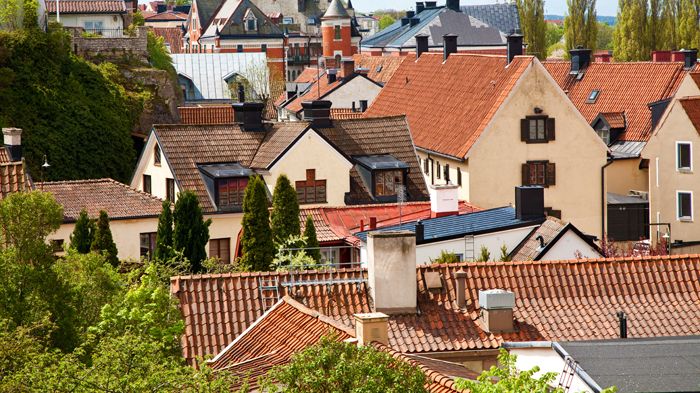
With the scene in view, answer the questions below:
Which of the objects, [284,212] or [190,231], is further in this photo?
[284,212]

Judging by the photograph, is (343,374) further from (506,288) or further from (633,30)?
(633,30)

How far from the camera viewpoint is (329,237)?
38.0 meters

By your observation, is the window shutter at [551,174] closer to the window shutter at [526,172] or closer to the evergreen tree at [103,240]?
the window shutter at [526,172]

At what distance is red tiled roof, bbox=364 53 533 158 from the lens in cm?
4950

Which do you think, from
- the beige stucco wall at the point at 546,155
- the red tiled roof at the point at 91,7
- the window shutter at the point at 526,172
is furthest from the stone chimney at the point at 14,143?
the red tiled roof at the point at 91,7

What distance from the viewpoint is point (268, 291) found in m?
23.8

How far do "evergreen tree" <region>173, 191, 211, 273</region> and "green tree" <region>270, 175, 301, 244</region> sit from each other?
172 centimetres

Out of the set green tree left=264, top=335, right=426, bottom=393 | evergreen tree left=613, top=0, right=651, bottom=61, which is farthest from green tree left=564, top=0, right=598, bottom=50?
green tree left=264, top=335, right=426, bottom=393

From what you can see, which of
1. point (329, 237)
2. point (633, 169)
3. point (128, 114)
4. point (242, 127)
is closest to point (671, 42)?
point (633, 169)

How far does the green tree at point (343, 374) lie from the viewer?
14.1m

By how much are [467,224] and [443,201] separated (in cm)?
420

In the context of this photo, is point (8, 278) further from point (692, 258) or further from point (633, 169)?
point (633, 169)

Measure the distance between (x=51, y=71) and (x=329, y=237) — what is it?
24.9m

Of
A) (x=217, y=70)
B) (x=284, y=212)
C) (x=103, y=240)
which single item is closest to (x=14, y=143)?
(x=103, y=240)
